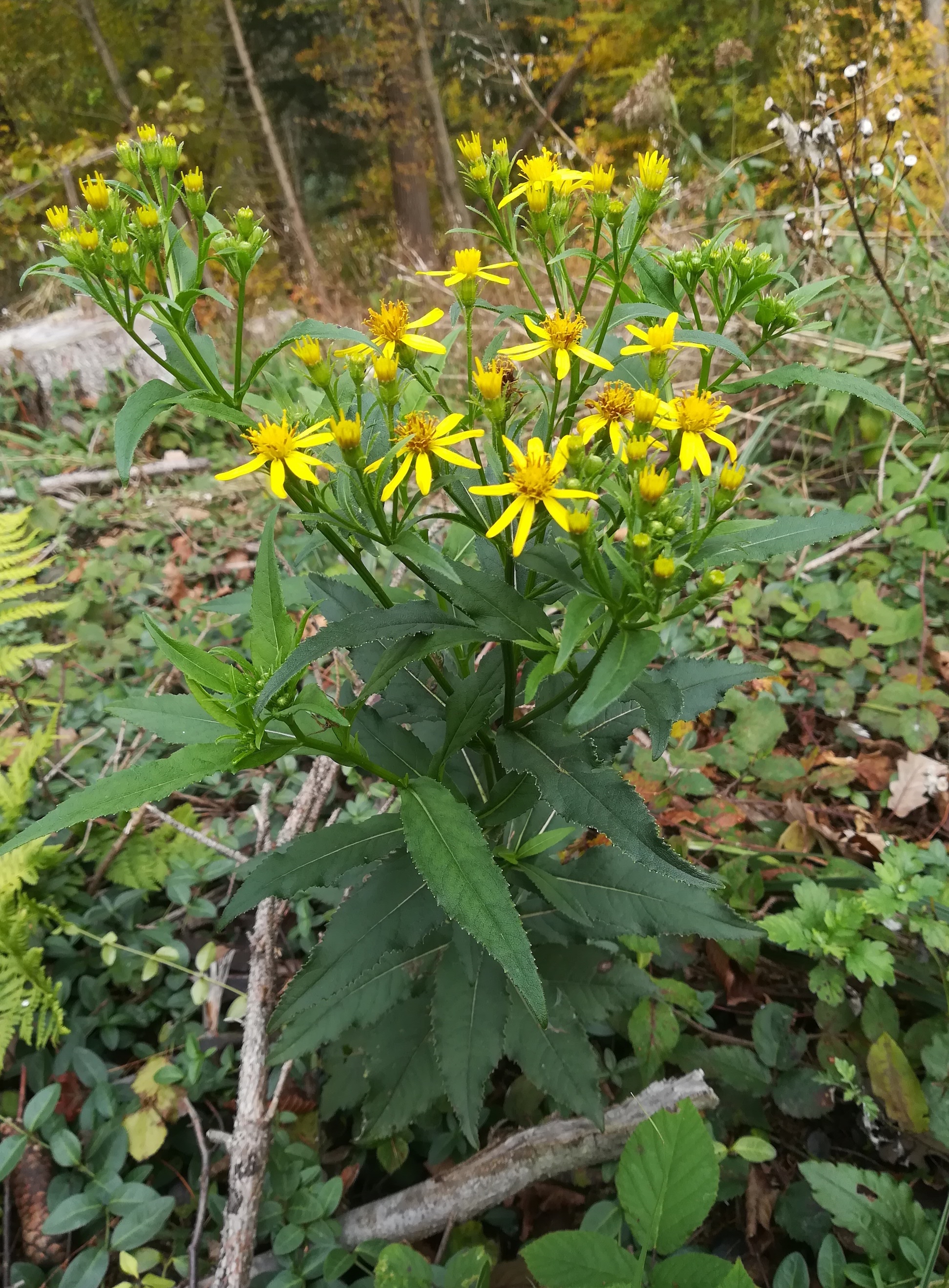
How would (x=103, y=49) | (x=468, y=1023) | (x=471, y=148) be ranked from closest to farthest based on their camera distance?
(x=471, y=148), (x=468, y=1023), (x=103, y=49)

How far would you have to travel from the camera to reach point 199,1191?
1603mm

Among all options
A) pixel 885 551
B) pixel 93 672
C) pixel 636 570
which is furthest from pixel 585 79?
pixel 636 570

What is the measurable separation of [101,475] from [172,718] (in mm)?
3439

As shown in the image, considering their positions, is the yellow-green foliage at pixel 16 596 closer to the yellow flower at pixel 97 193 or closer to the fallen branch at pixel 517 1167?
the yellow flower at pixel 97 193

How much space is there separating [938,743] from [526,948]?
1.93 m

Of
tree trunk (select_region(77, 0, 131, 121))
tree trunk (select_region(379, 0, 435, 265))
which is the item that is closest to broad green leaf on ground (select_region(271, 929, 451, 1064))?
tree trunk (select_region(379, 0, 435, 265))

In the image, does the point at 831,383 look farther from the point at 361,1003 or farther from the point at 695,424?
the point at 361,1003

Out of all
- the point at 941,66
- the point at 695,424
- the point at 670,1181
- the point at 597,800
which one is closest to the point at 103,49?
the point at 941,66

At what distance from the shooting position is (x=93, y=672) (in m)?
2.89

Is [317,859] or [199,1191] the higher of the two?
[317,859]

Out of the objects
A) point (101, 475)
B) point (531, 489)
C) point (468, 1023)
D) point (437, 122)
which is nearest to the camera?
point (531, 489)

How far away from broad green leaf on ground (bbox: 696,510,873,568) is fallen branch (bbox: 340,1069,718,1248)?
3.51ft

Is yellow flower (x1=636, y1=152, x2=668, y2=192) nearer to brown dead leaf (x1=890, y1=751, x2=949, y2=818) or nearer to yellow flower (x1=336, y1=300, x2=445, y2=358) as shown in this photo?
yellow flower (x1=336, y1=300, x2=445, y2=358)

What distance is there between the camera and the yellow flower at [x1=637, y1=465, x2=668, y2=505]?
918 mm
